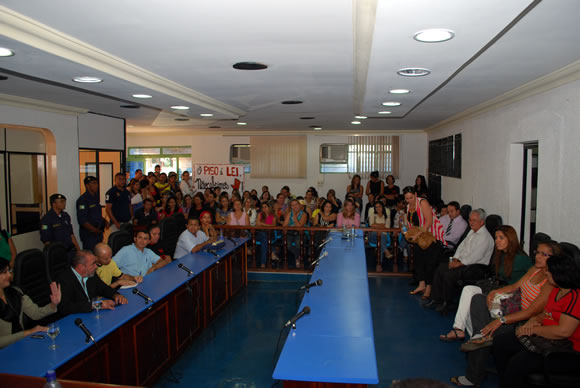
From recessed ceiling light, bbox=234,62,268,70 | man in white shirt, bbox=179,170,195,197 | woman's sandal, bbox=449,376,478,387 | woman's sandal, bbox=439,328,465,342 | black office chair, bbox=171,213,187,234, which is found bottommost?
woman's sandal, bbox=449,376,478,387

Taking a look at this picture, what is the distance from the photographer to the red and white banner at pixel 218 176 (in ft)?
40.9

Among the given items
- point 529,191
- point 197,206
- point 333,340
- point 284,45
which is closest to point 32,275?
point 333,340

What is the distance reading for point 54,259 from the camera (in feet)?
14.9

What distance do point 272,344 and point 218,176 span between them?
836cm

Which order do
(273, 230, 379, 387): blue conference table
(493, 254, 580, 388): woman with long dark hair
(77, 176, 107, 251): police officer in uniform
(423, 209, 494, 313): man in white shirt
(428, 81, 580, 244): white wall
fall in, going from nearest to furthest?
(273, 230, 379, 387): blue conference table → (493, 254, 580, 388): woman with long dark hair → (428, 81, 580, 244): white wall → (423, 209, 494, 313): man in white shirt → (77, 176, 107, 251): police officer in uniform

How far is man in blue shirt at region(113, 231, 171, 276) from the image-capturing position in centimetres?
480

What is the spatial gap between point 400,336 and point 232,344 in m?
1.95

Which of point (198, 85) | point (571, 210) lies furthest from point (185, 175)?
point (571, 210)

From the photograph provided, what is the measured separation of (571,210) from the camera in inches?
172

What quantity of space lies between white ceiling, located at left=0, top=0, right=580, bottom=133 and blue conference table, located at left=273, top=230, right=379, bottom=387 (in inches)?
80.7

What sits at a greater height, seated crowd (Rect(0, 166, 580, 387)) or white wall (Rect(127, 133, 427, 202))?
white wall (Rect(127, 133, 427, 202))

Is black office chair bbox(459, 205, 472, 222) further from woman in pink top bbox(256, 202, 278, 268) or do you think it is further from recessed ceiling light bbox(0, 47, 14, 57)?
recessed ceiling light bbox(0, 47, 14, 57)

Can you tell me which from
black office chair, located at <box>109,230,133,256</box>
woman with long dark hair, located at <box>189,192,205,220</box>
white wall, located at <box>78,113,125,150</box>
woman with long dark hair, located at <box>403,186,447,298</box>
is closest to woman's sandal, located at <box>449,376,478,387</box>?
woman with long dark hair, located at <box>403,186,447,298</box>

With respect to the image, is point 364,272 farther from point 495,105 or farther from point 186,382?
point 495,105
